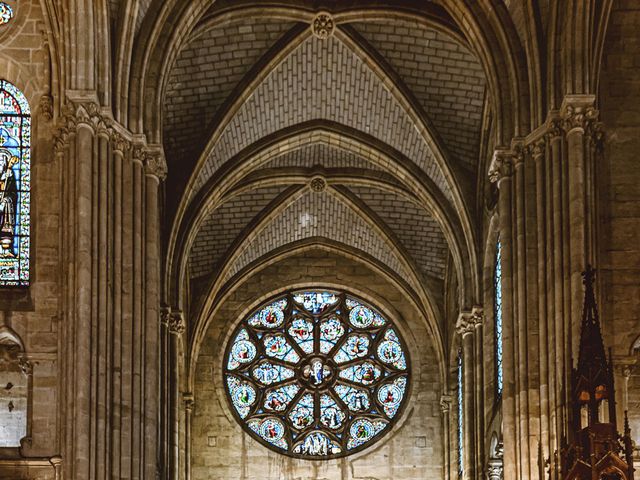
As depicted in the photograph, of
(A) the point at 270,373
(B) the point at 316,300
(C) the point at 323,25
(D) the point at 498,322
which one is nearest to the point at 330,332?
(B) the point at 316,300

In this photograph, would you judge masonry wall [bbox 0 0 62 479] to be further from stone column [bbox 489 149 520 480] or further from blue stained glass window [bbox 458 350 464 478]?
blue stained glass window [bbox 458 350 464 478]

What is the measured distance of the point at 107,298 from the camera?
2747cm

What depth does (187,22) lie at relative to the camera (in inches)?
1240

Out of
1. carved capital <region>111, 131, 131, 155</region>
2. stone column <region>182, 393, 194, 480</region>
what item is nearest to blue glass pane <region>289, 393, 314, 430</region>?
stone column <region>182, 393, 194, 480</region>

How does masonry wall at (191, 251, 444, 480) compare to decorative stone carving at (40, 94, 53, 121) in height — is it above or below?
below

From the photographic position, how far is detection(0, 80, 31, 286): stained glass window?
91.1ft

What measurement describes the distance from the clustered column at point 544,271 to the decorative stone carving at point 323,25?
725 cm

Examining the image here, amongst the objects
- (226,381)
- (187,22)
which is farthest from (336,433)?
(187,22)

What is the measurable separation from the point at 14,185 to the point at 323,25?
9.50 metres

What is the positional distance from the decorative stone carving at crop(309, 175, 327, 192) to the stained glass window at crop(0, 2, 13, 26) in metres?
14.6

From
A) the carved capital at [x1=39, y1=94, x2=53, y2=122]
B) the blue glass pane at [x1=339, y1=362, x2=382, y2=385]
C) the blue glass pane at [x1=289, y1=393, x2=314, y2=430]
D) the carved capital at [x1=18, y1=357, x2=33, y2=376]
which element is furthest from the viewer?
the blue glass pane at [x1=339, y1=362, x2=382, y2=385]

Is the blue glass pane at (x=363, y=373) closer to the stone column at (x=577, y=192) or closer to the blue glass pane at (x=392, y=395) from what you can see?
the blue glass pane at (x=392, y=395)

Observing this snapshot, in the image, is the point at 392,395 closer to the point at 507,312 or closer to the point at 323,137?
the point at 323,137

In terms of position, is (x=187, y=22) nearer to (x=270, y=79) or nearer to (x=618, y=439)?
(x=270, y=79)
